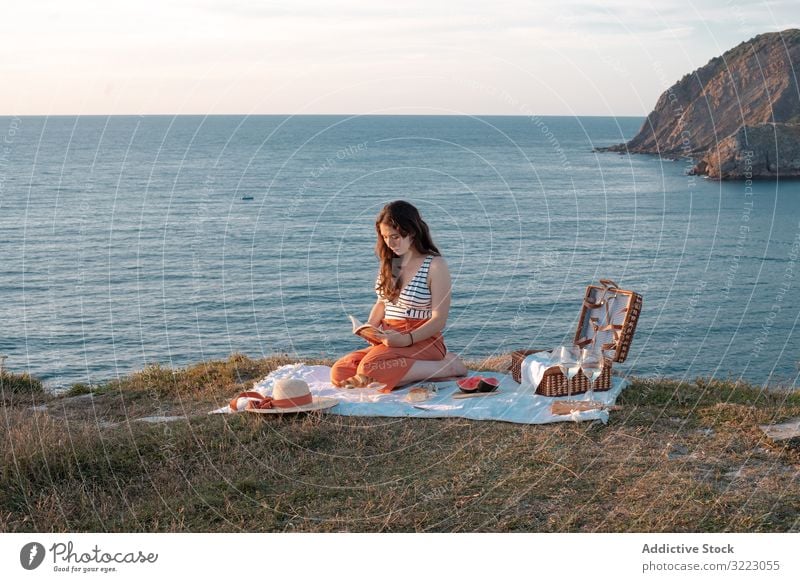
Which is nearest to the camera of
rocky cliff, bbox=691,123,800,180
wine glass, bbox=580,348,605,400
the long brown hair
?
wine glass, bbox=580,348,605,400

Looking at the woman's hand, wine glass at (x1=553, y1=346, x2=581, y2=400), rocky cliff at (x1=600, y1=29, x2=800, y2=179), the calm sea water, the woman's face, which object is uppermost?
rocky cliff at (x1=600, y1=29, x2=800, y2=179)

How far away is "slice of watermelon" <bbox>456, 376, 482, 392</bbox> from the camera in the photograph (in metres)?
9.19

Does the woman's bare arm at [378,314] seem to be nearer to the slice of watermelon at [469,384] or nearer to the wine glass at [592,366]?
the slice of watermelon at [469,384]

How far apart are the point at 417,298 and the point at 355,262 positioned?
41.2 m

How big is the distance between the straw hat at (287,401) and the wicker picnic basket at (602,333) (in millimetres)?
2238

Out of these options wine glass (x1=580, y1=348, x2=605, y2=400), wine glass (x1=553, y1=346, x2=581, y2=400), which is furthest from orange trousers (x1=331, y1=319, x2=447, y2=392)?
wine glass (x1=580, y1=348, x2=605, y2=400)

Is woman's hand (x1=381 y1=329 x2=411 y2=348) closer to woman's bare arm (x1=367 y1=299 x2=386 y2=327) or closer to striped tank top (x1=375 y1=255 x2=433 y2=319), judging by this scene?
striped tank top (x1=375 y1=255 x2=433 y2=319)

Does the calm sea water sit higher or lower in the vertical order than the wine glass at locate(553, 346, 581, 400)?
lower

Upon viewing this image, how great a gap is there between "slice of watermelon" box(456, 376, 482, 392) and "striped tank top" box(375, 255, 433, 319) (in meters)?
0.83

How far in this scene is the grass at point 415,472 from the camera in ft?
20.6

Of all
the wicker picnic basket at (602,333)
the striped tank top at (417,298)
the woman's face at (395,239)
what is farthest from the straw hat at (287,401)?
the wicker picnic basket at (602,333)

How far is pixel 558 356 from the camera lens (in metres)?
9.12
